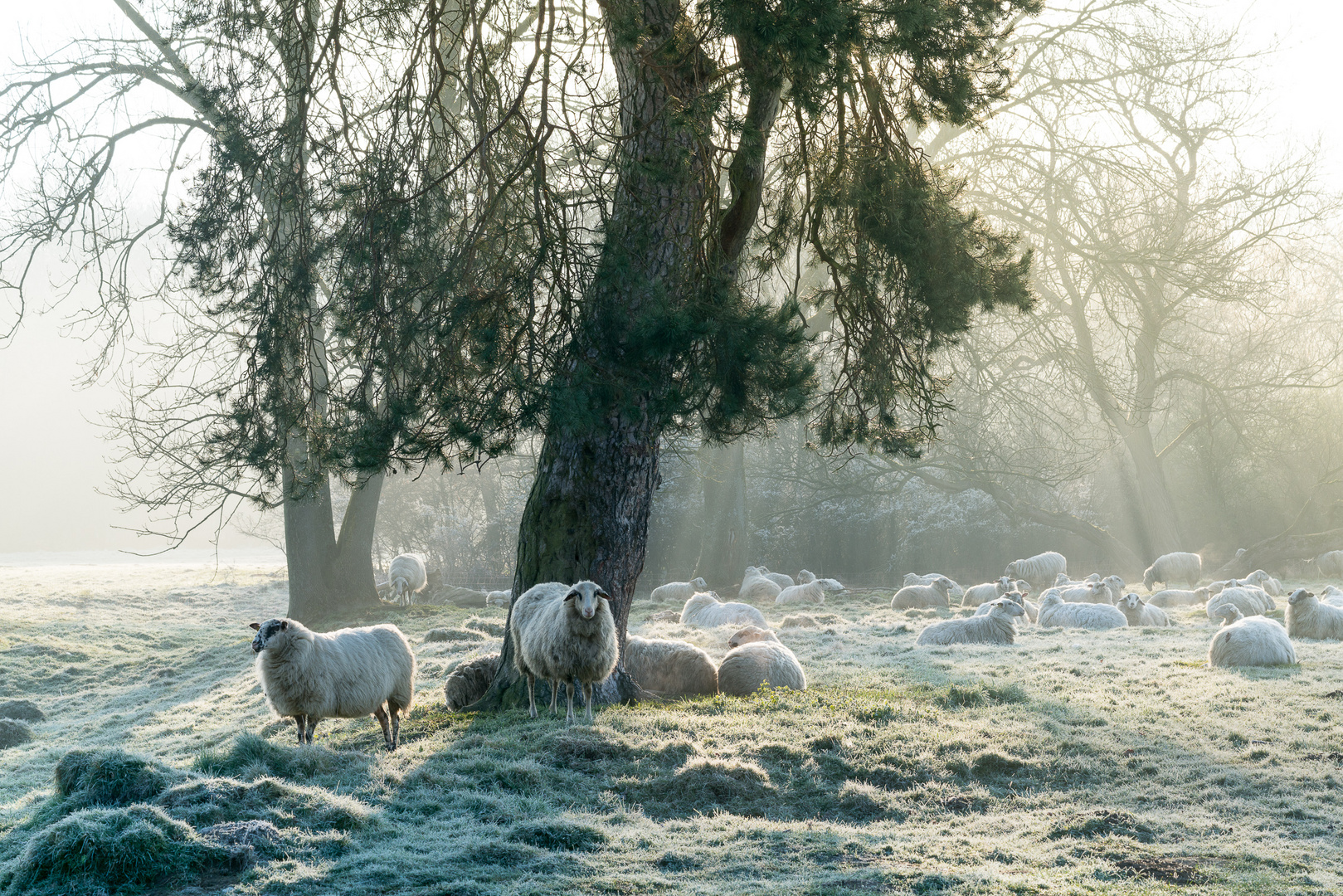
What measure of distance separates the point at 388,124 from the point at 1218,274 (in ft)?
50.6

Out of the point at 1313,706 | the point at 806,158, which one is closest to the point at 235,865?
the point at 806,158

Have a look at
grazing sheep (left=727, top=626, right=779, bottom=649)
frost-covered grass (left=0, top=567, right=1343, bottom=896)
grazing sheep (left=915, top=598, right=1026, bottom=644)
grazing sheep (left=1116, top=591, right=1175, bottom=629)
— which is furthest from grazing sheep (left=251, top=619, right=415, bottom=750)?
grazing sheep (left=1116, top=591, right=1175, bottom=629)

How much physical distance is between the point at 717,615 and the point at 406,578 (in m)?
9.13

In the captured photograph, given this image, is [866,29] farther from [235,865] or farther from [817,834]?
[235,865]

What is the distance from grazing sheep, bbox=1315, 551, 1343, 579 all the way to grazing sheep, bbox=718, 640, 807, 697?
68.6 feet

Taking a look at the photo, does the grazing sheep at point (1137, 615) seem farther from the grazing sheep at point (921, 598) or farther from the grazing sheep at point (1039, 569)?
the grazing sheep at point (1039, 569)

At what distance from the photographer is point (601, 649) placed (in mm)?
7785

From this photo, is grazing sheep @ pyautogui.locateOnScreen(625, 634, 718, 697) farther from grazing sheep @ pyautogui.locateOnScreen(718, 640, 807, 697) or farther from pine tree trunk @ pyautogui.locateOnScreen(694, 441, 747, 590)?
pine tree trunk @ pyautogui.locateOnScreen(694, 441, 747, 590)

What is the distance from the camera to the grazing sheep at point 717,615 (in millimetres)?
16109

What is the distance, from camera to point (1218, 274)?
17.2m

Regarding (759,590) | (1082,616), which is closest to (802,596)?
(759,590)

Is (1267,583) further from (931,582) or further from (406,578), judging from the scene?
(406,578)

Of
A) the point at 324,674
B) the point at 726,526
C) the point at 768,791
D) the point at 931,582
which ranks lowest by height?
the point at 768,791

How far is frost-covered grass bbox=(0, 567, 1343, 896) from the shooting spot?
472cm
